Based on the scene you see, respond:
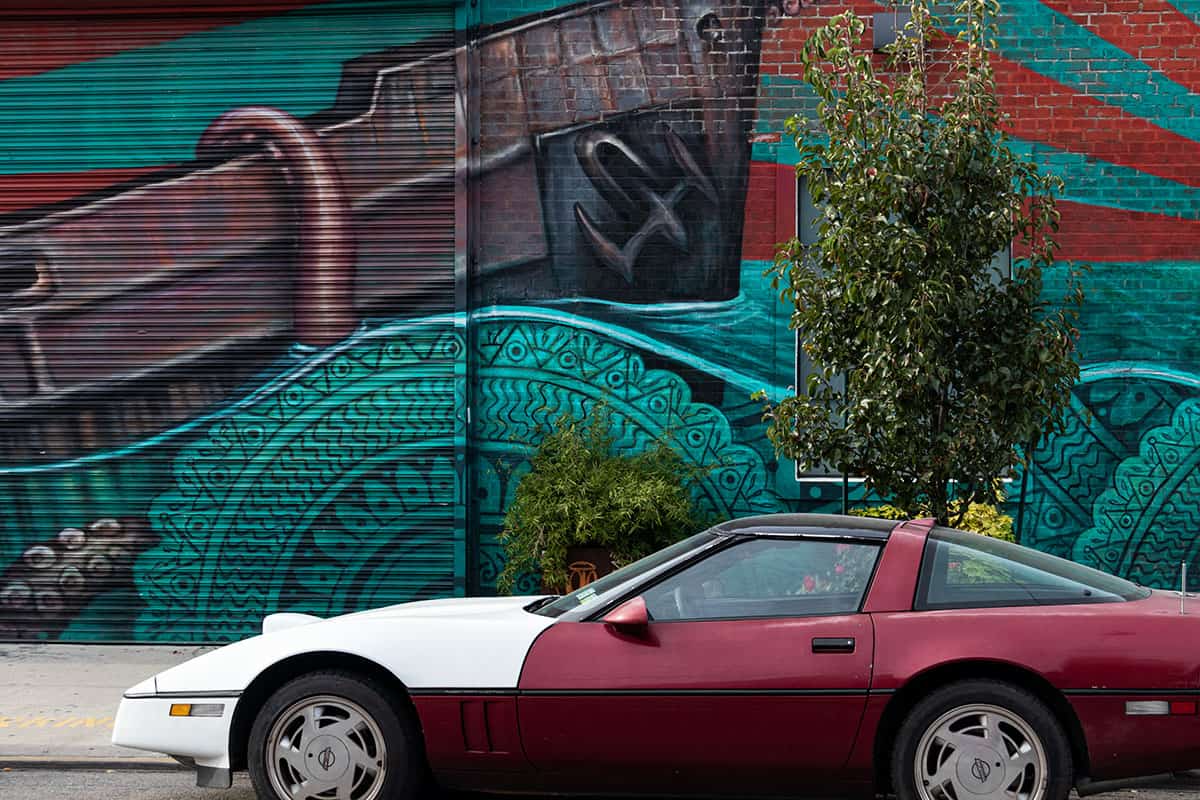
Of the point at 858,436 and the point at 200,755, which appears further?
the point at 858,436

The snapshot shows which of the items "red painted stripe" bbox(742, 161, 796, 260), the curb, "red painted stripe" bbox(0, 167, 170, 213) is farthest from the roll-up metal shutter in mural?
the curb

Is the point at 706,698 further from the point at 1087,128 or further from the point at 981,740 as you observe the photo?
the point at 1087,128

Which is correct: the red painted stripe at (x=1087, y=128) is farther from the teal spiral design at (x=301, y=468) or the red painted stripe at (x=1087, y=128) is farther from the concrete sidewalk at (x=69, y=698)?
the concrete sidewalk at (x=69, y=698)

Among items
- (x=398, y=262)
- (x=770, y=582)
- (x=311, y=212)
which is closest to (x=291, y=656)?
(x=770, y=582)

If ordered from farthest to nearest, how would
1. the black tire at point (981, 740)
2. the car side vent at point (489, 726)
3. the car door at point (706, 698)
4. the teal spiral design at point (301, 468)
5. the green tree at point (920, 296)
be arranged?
the teal spiral design at point (301, 468) → the green tree at point (920, 296) → the car side vent at point (489, 726) → the car door at point (706, 698) → the black tire at point (981, 740)

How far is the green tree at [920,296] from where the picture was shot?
774cm

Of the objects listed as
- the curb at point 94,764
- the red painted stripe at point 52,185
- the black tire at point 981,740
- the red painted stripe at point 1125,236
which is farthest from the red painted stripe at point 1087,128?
the curb at point 94,764

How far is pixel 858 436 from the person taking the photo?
8.11 m

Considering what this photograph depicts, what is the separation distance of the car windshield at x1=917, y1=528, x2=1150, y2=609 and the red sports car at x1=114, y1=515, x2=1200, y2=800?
0.04 ft

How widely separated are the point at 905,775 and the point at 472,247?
6399 mm

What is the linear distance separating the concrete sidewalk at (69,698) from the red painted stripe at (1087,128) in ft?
24.6

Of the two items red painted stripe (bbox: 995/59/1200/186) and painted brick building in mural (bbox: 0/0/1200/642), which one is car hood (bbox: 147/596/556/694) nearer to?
painted brick building in mural (bbox: 0/0/1200/642)

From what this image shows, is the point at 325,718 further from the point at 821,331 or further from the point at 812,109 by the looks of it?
the point at 812,109

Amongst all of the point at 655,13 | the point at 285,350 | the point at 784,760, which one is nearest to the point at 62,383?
the point at 285,350
